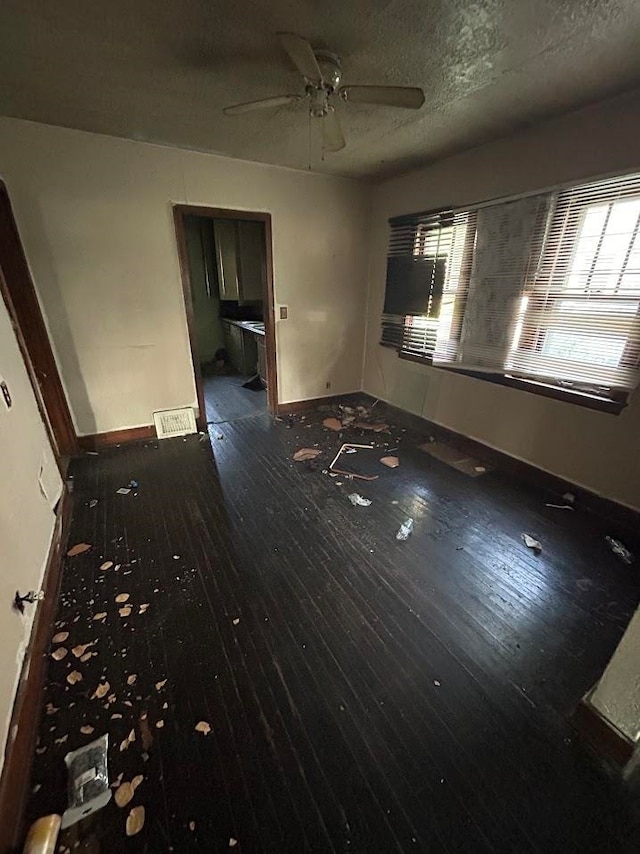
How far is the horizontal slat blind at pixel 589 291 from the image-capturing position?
207 centimetres

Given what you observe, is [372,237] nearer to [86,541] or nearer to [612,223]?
[612,223]

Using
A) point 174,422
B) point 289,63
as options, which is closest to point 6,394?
point 174,422

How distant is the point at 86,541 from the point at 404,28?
304cm

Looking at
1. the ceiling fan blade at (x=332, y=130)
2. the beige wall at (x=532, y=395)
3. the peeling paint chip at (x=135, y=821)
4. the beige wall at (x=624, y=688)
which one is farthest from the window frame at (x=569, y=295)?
the peeling paint chip at (x=135, y=821)

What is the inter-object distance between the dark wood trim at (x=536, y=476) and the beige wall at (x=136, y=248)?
173 cm

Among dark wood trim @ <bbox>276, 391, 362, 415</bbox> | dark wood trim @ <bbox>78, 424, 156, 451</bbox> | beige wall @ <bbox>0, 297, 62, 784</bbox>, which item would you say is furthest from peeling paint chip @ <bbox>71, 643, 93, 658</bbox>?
dark wood trim @ <bbox>276, 391, 362, 415</bbox>

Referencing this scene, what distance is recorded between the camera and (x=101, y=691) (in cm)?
135

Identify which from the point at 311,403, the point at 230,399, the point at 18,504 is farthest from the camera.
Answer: the point at 230,399

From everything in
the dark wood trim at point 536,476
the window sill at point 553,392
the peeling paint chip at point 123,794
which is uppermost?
the window sill at point 553,392

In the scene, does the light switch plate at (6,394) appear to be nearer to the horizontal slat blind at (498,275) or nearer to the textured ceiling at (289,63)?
the textured ceiling at (289,63)

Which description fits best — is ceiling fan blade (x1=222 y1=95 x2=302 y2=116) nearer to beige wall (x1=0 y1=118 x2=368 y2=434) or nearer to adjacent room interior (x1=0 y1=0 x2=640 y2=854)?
adjacent room interior (x1=0 y1=0 x2=640 y2=854)

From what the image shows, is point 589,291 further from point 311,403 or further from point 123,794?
point 123,794

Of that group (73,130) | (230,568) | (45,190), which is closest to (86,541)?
(230,568)

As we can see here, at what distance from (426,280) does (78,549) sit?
11.6 feet
